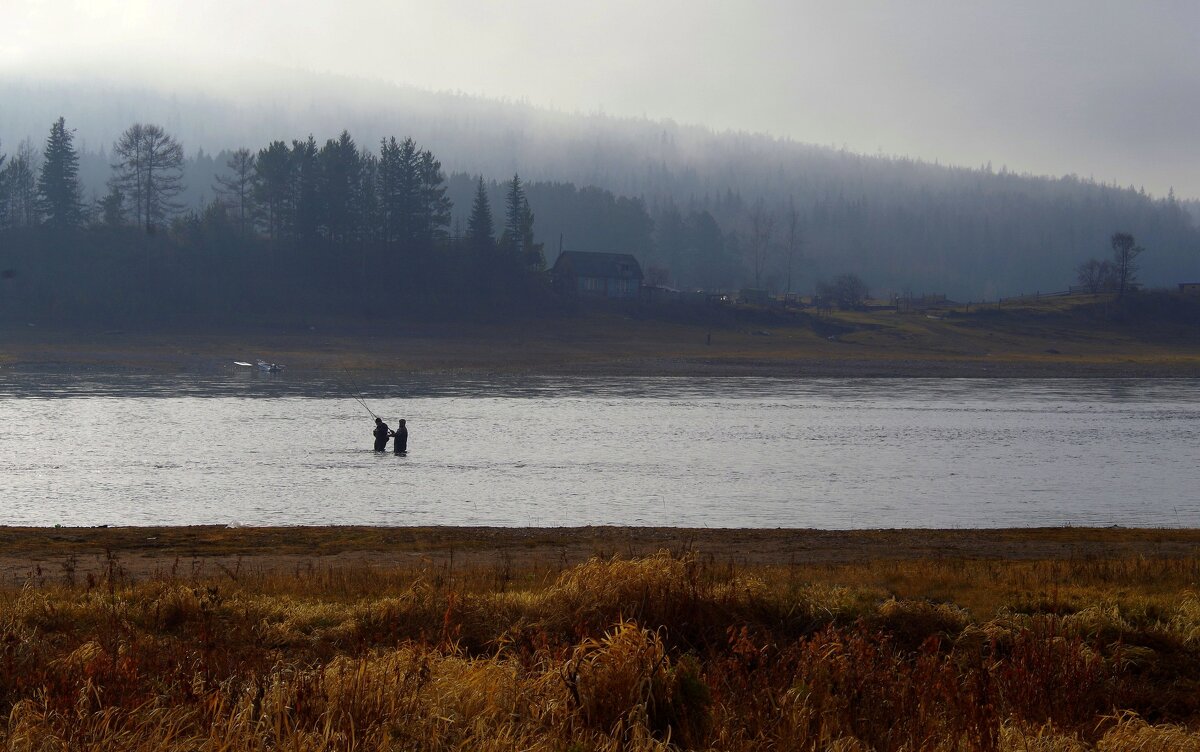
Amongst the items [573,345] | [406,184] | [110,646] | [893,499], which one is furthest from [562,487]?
[406,184]

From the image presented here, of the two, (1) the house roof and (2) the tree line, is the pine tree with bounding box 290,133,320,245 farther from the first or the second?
(1) the house roof

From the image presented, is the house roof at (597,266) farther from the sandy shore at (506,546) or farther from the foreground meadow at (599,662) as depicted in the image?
the foreground meadow at (599,662)

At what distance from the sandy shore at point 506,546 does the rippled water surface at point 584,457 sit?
8.61ft

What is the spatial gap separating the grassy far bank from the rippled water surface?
43.9 feet

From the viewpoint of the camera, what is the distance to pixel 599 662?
8.66 m

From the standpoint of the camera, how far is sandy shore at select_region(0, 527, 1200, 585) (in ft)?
57.4

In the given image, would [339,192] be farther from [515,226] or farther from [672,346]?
[672,346]

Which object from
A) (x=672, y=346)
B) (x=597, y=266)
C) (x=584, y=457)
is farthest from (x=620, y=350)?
(x=584, y=457)

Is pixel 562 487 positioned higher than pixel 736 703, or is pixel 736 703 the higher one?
pixel 736 703

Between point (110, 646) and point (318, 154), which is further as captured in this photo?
point (318, 154)

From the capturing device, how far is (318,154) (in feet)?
369

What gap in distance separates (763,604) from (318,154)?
10779 centimetres

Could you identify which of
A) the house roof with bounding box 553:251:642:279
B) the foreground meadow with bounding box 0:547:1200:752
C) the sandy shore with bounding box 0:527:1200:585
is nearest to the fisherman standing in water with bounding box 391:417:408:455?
the sandy shore with bounding box 0:527:1200:585

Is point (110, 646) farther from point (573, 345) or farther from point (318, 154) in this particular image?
point (318, 154)
